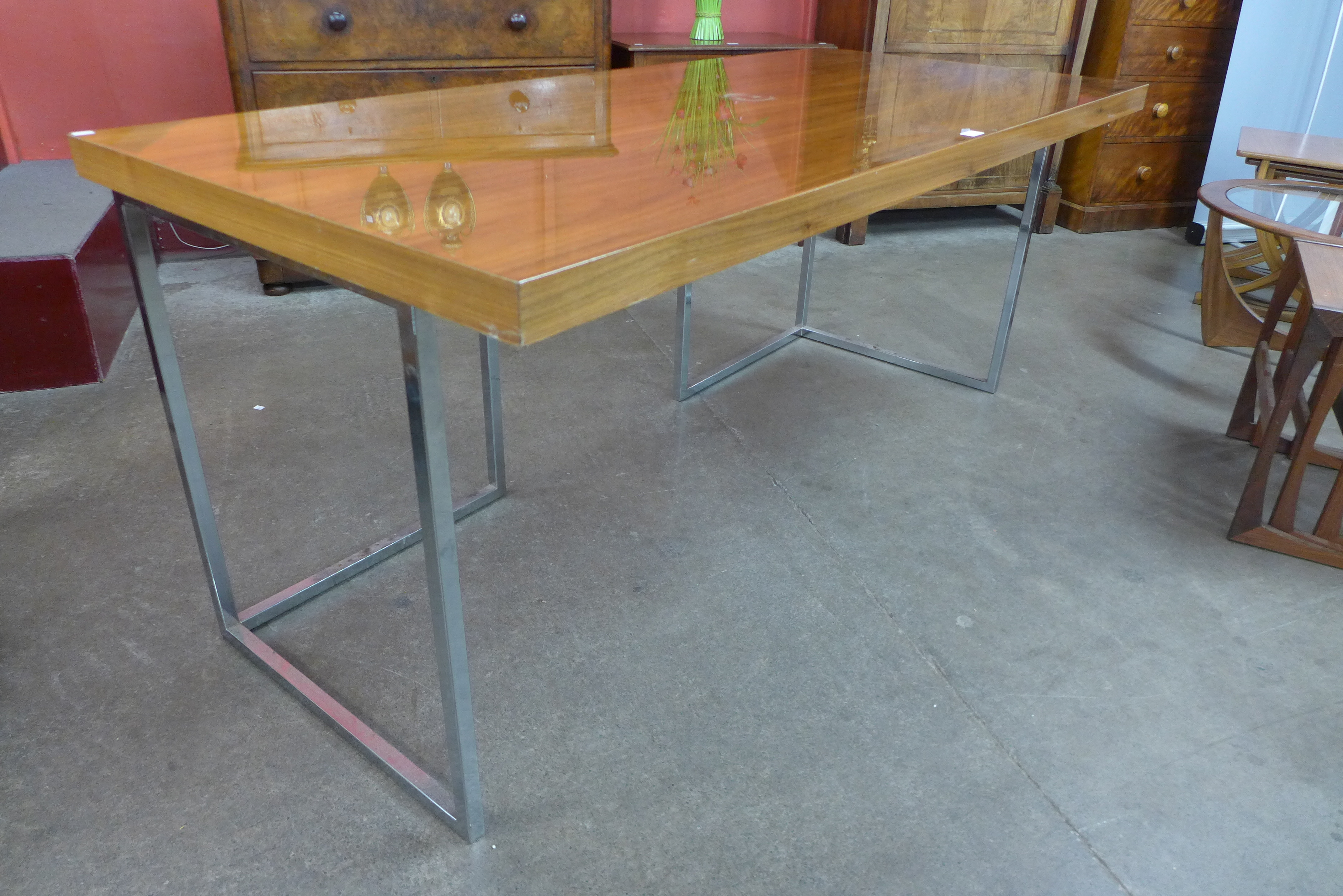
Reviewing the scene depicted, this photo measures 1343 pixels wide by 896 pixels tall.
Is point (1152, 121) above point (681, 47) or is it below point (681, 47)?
below

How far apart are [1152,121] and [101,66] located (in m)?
3.47

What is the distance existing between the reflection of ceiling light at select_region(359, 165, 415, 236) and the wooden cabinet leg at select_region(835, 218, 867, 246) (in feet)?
8.56

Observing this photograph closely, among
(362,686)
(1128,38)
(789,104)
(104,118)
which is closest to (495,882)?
(362,686)

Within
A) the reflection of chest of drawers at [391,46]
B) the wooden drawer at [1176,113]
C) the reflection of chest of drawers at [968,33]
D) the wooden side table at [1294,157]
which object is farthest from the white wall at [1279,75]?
the reflection of chest of drawers at [391,46]

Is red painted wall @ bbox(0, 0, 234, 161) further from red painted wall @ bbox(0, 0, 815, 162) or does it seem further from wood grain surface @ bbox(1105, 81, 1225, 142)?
wood grain surface @ bbox(1105, 81, 1225, 142)

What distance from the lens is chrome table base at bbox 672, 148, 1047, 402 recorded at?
2.06 meters

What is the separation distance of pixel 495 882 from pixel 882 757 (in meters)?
0.51

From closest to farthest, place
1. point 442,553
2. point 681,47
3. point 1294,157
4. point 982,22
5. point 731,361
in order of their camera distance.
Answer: point 442,553 < point 731,361 < point 1294,157 < point 681,47 < point 982,22

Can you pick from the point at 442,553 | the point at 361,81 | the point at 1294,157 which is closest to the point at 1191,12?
the point at 1294,157

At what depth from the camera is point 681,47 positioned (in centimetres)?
288

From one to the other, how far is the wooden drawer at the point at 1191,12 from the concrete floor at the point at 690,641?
156cm

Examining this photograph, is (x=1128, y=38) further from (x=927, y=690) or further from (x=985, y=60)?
(x=927, y=690)

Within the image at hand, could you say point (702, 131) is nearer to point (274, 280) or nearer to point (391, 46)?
point (391, 46)

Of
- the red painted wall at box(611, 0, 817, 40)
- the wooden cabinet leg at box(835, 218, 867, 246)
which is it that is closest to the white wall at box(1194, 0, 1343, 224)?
the wooden cabinet leg at box(835, 218, 867, 246)
